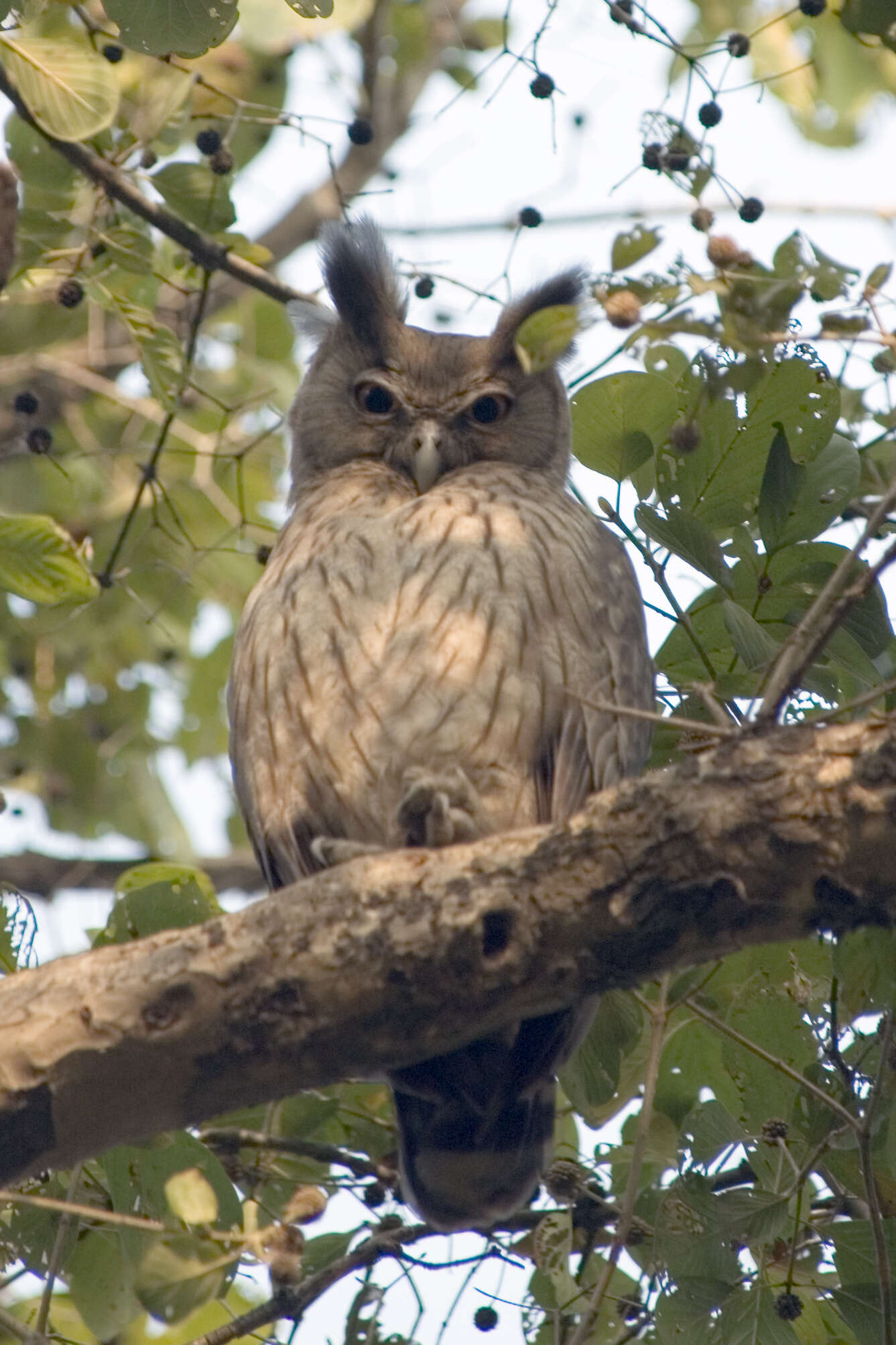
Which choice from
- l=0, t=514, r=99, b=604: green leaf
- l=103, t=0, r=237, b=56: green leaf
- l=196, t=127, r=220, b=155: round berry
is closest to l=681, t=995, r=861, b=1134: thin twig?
l=0, t=514, r=99, b=604: green leaf

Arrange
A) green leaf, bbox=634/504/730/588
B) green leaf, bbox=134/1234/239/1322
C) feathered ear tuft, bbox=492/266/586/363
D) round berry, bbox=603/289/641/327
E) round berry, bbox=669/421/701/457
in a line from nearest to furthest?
round berry, bbox=603/289/641/327 < green leaf, bbox=134/1234/239/1322 < green leaf, bbox=634/504/730/588 < round berry, bbox=669/421/701/457 < feathered ear tuft, bbox=492/266/586/363

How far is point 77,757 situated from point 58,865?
1.95 ft

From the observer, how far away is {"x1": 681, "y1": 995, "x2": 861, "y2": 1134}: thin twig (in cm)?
258

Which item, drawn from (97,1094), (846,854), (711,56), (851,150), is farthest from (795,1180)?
(851,150)

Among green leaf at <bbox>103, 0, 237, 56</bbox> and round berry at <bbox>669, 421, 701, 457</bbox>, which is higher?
green leaf at <bbox>103, 0, 237, 56</bbox>

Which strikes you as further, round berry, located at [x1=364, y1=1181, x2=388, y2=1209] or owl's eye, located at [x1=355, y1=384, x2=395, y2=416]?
owl's eye, located at [x1=355, y1=384, x2=395, y2=416]

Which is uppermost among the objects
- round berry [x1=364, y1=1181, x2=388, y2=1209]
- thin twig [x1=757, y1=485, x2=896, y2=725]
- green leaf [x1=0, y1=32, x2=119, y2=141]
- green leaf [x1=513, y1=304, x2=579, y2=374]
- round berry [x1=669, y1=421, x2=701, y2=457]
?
green leaf [x1=0, y1=32, x2=119, y2=141]

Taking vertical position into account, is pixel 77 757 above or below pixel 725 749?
above

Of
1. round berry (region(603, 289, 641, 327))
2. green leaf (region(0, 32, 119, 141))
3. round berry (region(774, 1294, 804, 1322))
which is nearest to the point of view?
round berry (region(603, 289, 641, 327))

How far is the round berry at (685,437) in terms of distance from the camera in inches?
118

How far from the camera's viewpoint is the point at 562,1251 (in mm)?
3051

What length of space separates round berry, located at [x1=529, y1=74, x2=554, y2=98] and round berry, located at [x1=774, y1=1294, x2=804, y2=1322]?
290cm

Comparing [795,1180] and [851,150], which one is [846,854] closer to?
[795,1180]

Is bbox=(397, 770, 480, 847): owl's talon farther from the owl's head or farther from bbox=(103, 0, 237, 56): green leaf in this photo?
bbox=(103, 0, 237, 56): green leaf
